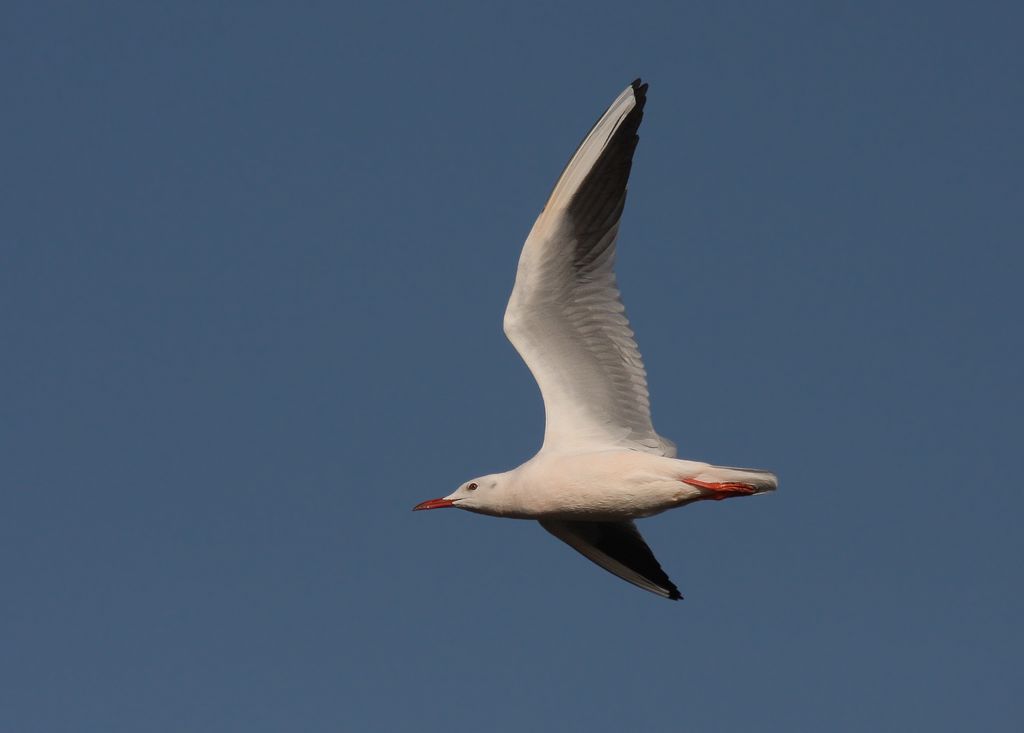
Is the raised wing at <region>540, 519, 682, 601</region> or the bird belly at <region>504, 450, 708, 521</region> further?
the raised wing at <region>540, 519, 682, 601</region>

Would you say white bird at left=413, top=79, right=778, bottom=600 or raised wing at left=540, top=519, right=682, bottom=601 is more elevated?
white bird at left=413, top=79, right=778, bottom=600

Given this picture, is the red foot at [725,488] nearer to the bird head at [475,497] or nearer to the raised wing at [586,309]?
the raised wing at [586,309]

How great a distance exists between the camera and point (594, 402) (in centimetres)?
1577

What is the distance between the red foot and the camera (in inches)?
591

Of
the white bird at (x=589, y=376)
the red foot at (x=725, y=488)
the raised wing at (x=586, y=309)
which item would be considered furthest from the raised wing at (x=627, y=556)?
the red foot at (x=725, y=488)

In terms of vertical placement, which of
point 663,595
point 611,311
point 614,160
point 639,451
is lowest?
point 663,595

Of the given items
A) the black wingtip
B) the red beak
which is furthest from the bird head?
the black wingtip

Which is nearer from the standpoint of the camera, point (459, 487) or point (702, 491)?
point (702, 491)

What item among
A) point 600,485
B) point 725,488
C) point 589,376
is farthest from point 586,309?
point 725,488

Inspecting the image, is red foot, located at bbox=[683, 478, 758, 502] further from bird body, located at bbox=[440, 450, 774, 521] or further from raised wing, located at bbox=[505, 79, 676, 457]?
raised wing, located at bbox=[505, 79, 676, 457]

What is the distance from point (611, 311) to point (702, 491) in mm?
1704

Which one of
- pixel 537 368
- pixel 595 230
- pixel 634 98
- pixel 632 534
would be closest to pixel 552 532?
pixel 632 534

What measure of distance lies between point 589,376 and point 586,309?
0.64 metres

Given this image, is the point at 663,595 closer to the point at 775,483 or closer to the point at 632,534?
the point at 632,534
